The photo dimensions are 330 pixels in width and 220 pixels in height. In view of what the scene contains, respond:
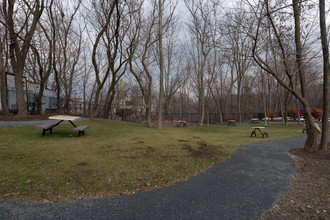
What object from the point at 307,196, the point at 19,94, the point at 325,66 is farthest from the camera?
the point at 19,94

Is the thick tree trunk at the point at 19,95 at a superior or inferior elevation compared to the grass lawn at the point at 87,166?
superior

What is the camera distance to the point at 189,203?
9.65 ft

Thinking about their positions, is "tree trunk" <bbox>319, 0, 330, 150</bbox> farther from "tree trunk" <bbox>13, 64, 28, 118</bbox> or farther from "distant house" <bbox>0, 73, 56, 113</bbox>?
"distant house" <bbox>0, 73, 56, 113</bbox>

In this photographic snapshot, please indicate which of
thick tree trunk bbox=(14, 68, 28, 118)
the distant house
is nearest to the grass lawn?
thick tree trunk bbox=(14, 68, 28, 118)

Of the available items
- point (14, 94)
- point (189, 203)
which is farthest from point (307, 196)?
point (14, 94)

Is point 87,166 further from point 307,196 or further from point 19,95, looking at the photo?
point 19,95

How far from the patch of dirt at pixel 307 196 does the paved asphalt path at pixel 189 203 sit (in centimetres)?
14

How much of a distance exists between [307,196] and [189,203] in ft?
7.57

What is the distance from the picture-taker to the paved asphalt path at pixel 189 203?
2.57 meters

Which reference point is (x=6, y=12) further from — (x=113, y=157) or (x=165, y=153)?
(x=165, y=153)

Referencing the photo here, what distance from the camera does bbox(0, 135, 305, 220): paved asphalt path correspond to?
2572 mm

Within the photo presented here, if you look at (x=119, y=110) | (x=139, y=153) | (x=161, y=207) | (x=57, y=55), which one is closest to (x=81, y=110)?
(x=119, y=110)

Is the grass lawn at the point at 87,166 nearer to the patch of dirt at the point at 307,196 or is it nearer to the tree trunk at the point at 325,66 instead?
the patch of dirt at the point at 307,196

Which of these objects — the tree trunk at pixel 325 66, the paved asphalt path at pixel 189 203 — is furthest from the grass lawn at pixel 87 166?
the tree trunk at pixel 325 66
